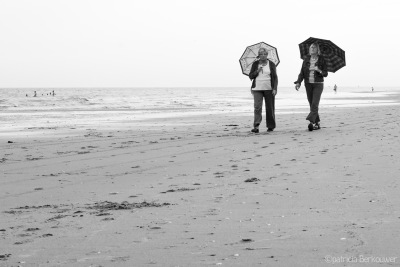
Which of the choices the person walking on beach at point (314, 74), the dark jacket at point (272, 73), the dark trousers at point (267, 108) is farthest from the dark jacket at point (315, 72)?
the dark trousers at point (267, 108)

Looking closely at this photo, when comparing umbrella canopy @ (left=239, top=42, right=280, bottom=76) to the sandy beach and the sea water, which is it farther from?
the sea water

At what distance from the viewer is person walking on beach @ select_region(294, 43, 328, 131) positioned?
467 inches

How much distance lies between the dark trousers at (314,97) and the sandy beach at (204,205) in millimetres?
2563

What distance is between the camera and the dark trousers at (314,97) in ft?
38.6

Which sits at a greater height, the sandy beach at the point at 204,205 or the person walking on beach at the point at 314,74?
the person walking on beach at the point at 314,74

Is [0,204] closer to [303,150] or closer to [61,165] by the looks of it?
[61,165]

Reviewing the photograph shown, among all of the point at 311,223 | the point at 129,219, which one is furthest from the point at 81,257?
the point at 311,223

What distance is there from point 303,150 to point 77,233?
488 cm

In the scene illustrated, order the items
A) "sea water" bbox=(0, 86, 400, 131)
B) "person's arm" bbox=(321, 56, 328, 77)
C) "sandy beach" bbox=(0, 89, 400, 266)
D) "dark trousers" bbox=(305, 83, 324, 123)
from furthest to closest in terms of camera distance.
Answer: "sea water" bbox=(0, 86, 400, 131)
"person's arm" bbox=(321, 56, 328, 77)
"dark trousers" bbox=(305, 83, 324, 123)
"sandy beach" bbox=(0, 89, 400, 266)

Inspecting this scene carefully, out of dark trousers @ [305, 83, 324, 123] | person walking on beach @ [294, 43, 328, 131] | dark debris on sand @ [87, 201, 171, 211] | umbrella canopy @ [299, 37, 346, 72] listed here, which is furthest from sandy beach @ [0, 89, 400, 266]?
umbrella canopy @ [299, 37, 346, 72]

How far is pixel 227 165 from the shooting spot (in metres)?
7.24

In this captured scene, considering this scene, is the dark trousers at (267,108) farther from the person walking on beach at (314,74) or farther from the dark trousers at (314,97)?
the dark trousers at (314,97)

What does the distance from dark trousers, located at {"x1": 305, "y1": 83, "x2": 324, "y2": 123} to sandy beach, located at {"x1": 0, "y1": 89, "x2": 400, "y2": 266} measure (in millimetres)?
2563

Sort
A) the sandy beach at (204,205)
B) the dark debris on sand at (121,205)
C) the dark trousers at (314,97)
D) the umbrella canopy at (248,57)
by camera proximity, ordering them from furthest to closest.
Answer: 1. the umbrella canopy at (248,57)
2. the dark trousers at (314,97)
3. the dark debris on sand at (121,205)
4. the sandy beach at (204,205)
